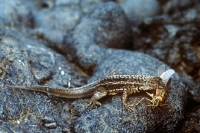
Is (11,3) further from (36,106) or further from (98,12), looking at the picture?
(36,106)

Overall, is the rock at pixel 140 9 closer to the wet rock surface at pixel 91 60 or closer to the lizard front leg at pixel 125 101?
the wet rock surface at pixel 91 60

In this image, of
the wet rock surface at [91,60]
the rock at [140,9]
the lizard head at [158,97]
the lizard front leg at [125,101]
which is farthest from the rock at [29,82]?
the rock at [140,9]

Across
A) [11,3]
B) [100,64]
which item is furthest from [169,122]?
[11,3]

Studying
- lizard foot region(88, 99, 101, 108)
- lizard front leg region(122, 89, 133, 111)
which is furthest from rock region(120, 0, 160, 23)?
lizard foot region(88, 99, 101, 108)

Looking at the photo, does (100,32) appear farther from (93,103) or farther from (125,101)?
(125,101)

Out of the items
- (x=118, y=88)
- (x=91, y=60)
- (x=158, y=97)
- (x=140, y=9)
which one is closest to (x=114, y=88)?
(x=118, y=88)

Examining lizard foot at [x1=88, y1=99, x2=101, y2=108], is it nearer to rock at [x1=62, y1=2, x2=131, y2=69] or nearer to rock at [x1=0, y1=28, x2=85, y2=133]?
rock at [x1=0, y1=28, x2=85, y2=133]
